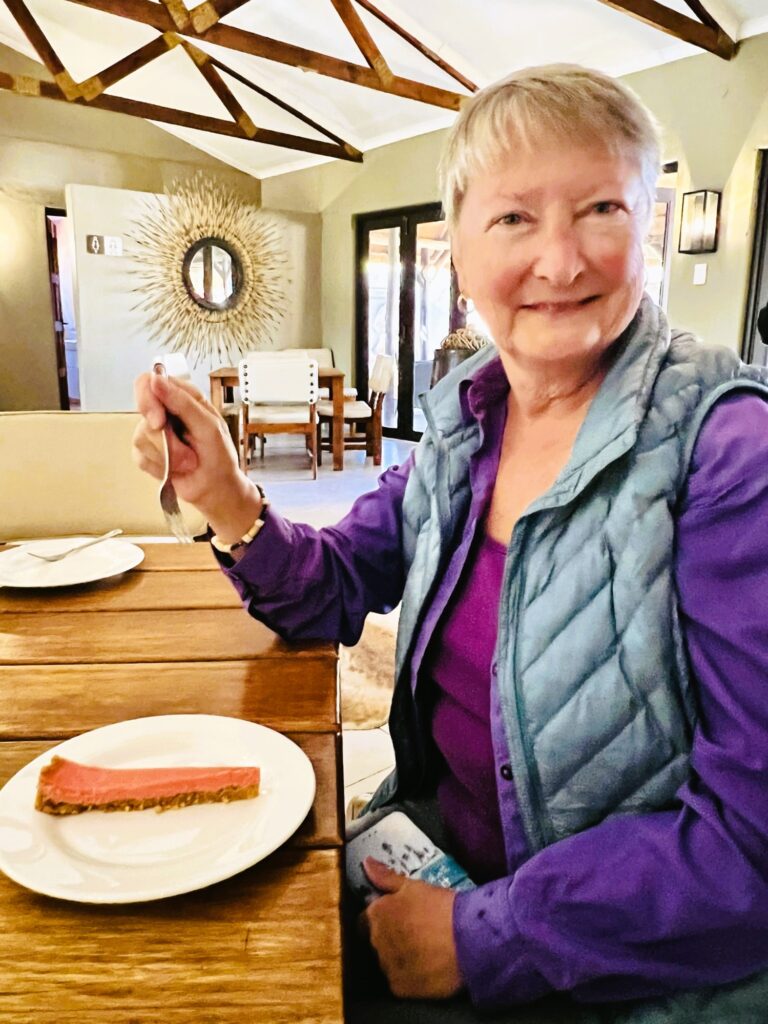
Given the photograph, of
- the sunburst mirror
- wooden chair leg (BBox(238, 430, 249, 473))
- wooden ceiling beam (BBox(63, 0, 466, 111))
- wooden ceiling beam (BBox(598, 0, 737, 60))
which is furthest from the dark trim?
the sunburst mirror

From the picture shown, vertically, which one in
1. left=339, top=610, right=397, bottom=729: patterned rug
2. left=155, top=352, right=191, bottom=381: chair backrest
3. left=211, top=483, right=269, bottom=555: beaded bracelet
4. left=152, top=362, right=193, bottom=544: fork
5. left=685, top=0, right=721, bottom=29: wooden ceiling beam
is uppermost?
left=685, top=0, right=721, bottom=29: wooden ceiling beam

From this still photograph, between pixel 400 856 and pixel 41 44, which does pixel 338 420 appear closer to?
pixel 41 44

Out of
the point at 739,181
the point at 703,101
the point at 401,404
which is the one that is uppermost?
the point at 703,101

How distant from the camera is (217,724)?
2.57ft

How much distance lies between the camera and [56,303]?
7.66 meters

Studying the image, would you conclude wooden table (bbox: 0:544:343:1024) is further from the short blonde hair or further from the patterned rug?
the patterned rug

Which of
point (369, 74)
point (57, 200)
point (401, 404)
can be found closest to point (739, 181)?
point (369, 74)

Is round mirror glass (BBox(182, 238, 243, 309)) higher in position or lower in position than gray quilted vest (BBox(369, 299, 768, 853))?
higher

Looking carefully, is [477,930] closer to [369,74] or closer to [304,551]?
[304,551]

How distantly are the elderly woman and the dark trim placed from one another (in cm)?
426

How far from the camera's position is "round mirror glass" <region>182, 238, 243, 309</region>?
7.79 metres

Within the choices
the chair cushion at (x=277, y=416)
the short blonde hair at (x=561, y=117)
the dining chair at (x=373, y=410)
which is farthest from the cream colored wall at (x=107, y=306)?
the short blonde hair at (x=561, y=117)

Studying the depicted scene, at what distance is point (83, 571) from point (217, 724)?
60 centimetres

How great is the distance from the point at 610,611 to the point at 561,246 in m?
0.39
